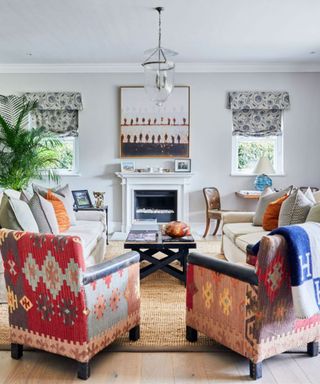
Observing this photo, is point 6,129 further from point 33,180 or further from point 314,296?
point 314,296

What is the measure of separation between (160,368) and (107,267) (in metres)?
0.66

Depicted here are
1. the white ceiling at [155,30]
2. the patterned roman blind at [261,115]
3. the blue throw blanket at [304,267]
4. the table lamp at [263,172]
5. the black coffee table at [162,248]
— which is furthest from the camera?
the patterned roman blind at [261,115]

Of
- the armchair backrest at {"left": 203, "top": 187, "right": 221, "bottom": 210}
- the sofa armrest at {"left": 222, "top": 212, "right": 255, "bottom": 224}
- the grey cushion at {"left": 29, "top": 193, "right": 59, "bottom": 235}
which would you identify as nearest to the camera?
the grey cushion at {"left": 29, "top": 193, "right": 59, "bottom": 235}

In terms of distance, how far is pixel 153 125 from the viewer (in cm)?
648

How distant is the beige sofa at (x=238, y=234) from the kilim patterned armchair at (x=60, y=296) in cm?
172

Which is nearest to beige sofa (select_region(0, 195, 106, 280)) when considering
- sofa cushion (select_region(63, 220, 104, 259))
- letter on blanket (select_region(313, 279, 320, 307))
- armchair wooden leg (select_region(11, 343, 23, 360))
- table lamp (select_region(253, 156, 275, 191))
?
sofa cushion (select_region(63, 220, 104, 259))

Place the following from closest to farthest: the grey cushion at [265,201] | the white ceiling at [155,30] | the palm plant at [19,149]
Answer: the white ceiling at [155,30] → the grey cushion at [265,201] → the palm plant at [19,149]

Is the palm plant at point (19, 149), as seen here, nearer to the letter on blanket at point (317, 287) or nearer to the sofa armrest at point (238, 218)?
the sofa armrest at point (238, 218)

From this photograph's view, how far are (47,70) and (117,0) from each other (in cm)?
295

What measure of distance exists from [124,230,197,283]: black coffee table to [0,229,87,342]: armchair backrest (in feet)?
4.44

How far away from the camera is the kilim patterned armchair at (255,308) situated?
2059 millimetres

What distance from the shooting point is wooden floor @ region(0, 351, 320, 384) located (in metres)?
2.15

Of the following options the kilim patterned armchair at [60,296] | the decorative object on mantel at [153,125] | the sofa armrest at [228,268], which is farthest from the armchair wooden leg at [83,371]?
the decorative object on mantel at [153,125]

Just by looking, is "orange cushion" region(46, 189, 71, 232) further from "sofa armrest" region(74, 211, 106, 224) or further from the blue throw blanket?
the blue throw blanket
